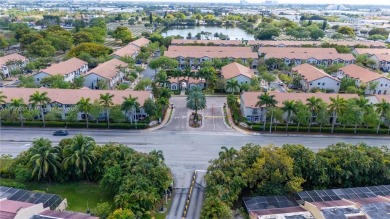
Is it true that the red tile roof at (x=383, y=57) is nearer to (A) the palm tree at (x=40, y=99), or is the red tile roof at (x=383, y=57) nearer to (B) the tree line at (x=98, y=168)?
(B) the tree line at (x=98, y=168)

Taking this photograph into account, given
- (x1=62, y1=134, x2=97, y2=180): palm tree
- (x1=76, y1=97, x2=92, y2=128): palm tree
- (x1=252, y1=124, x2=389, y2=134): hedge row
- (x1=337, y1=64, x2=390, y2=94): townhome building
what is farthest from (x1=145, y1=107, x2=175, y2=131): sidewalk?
(x1=337, y1=64, x2=390, y2=94): townhome building

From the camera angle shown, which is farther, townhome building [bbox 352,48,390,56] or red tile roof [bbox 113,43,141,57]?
townhome building [bbox 352,48,390,56]

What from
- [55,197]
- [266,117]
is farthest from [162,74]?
[55,197]

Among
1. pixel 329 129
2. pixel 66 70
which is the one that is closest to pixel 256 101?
pixel 329 129

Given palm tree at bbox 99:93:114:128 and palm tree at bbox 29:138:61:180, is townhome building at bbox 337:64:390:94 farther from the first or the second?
palm tree at bbox 29:138:61:180

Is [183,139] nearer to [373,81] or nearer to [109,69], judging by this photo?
[109,69]

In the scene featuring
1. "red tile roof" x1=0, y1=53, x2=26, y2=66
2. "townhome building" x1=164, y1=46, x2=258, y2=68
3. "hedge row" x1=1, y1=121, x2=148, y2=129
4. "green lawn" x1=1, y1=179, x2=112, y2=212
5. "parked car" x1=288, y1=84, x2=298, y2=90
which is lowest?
"green lawn" x1=1, y1=179, x2=112, y2=212

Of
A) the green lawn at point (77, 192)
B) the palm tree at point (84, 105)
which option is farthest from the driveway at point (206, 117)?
the green lawn at point (77, 192)
